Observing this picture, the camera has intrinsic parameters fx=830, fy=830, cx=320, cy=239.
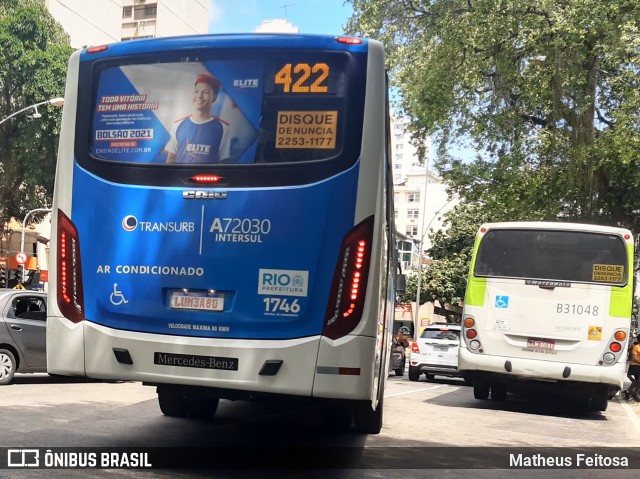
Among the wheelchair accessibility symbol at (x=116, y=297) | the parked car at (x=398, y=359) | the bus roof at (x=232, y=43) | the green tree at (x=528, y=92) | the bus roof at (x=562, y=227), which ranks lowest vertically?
the parked car at (x=398, y=359)

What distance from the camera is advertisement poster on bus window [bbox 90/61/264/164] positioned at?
623 centimetres

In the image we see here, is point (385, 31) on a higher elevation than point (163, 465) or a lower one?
higher

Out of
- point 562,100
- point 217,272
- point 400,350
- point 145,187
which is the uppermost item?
point 562,100

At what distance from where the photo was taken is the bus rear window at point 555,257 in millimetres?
13641

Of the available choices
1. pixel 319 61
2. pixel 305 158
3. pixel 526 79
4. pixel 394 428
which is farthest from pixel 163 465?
pixel 526 79

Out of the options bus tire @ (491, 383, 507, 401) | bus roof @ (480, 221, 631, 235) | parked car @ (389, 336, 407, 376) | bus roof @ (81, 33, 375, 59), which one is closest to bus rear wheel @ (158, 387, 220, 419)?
bus roof @ (81, 33, 375, 59)

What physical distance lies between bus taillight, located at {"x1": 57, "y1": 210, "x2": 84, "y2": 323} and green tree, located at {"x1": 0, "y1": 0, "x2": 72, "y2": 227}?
2600cm

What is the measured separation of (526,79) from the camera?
2128 centimetres

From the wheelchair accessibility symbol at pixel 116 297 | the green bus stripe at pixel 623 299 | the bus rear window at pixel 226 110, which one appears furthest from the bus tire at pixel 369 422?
the green bus stripe at pixel 623 299

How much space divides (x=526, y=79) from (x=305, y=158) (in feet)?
54.0

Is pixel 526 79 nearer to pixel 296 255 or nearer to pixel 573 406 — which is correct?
pixel 573 406

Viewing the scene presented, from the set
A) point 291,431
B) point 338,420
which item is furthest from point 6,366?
point 338,420

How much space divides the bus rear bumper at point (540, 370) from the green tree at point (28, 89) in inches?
869

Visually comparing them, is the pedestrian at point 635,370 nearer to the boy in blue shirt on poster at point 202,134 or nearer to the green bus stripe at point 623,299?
the green bus stripe at point 623,299
